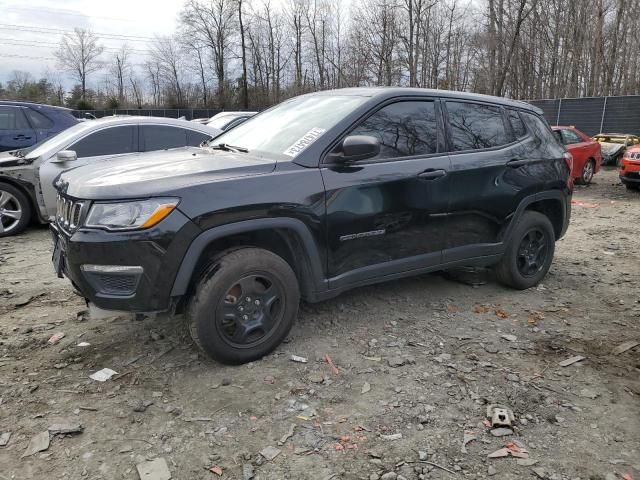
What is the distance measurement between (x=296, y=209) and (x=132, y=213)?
1016 millimetres

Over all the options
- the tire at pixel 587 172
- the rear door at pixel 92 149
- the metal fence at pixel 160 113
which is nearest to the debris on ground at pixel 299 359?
the rear door at pixel 92 149

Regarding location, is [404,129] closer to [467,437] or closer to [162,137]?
[467,437]

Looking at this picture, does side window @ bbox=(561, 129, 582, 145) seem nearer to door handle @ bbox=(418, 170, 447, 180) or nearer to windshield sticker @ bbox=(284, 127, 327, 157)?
door handle @ bbox=(418, 170, 447, 180)

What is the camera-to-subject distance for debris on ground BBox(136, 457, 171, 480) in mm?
2418

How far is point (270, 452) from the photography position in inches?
103

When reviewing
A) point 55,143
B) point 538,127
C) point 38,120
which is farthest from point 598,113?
point 55,143

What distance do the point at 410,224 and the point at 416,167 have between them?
17.4 inches

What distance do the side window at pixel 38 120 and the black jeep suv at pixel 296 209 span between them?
5718 millimetres

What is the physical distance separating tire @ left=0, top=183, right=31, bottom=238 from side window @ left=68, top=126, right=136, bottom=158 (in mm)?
1090

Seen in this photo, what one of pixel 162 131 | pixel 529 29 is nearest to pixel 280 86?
pixel 529 29

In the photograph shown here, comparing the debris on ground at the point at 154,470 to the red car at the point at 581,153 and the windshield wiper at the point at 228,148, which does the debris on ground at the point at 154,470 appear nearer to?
the windshield wiper at the point at 228,148

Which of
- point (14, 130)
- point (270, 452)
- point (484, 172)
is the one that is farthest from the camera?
point (14, 130)

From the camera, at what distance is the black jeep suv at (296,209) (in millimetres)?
2990

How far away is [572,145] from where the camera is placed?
42.2ft
